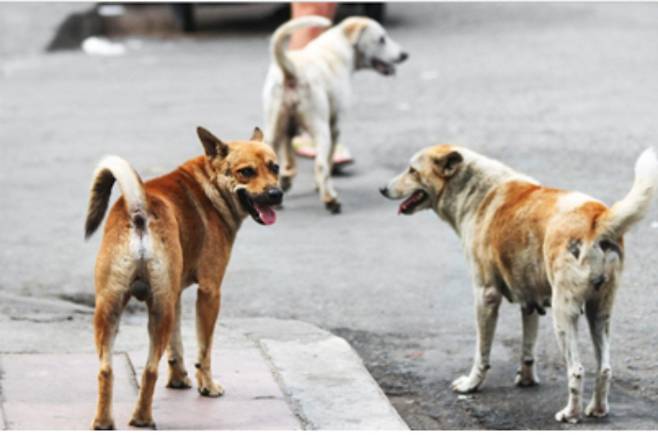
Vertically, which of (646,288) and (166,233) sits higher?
(166,233)

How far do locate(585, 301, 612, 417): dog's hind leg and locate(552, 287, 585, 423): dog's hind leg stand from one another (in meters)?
0.11

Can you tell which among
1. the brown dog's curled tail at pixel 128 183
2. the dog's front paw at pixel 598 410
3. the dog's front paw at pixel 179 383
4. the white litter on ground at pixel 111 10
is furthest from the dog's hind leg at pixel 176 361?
the white litter on ground at pixel 111 10

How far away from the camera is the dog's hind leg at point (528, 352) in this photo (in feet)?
23.8

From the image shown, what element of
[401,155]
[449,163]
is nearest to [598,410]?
[449,163]

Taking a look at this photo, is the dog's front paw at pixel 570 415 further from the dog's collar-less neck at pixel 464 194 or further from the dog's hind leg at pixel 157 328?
the dog's hind leg at pixel 157 328

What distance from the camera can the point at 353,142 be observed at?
1344 centimetres

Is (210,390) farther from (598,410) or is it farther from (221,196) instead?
(598,410)

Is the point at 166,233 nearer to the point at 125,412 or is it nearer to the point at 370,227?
the point at 125,412

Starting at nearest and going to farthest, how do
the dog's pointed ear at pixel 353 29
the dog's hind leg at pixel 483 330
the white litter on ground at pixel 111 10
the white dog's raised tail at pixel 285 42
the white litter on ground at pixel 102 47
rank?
1. the dog's hind leg at pixel 483 330
2. the white dog's raised tail at pixel 285 42
3. the dog's pointed ear at pixel 353 29
4. the white litter on ground at pixel 102 47
5. the white litter on ground at pixel 111 10

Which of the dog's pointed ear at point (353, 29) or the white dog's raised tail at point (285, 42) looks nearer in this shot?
the white dog's raised tail at point (285, 42)

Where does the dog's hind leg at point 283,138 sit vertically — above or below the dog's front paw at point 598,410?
below

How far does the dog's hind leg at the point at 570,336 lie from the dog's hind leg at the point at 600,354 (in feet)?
0.36

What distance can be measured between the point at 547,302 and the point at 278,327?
170cm

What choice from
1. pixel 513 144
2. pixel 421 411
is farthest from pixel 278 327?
pixel 513 144
